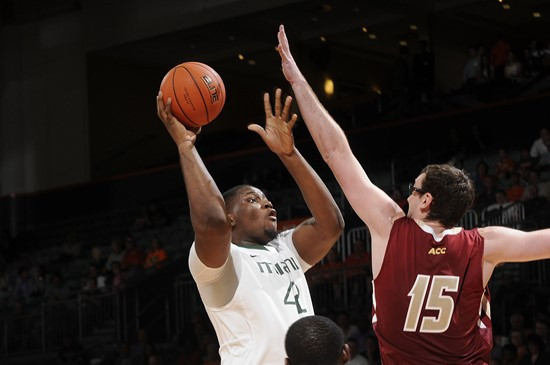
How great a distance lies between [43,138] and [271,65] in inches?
204

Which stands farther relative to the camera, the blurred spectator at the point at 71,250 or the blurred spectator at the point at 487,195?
the blurred spectator at the point at 71,250

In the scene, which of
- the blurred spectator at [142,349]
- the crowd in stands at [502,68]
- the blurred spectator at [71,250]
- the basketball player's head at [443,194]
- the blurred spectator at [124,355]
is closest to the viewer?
the basketball player's head at [443,194]

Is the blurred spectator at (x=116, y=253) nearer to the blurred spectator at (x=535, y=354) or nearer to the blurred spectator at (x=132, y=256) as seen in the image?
the blurred spectator at (x=132, y=256)

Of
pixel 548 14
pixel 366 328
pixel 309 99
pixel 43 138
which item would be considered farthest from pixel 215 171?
pixel 309 99

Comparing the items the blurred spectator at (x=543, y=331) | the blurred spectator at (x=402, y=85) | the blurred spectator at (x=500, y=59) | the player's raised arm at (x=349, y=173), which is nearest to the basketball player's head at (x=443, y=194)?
the player's raised arm at (x=349, y=173)

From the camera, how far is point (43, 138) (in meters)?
23.4

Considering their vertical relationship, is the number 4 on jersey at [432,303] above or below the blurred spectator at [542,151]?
below

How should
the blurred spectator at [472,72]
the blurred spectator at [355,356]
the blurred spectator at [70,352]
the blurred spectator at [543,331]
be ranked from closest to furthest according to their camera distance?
the blurred spectator at [543,331], the blurred spectator at [355,356], the blurred spectator at [70,352], the blurred spectator at [472,72]

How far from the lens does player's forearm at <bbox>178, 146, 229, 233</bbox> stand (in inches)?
183

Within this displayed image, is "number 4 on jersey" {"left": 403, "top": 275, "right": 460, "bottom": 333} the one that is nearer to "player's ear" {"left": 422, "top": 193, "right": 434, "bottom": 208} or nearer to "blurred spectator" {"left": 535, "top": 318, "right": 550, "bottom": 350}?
"player's ear" {"left": 422, "top": 193, "right": 434, "bottom": 208}

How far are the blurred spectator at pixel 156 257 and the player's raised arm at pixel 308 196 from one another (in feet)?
38.1

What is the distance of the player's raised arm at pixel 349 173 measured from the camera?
4141mm

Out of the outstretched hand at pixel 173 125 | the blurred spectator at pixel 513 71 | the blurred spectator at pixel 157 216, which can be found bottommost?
the outstretched hand at pixel 173 125

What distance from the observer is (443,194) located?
162 inches
